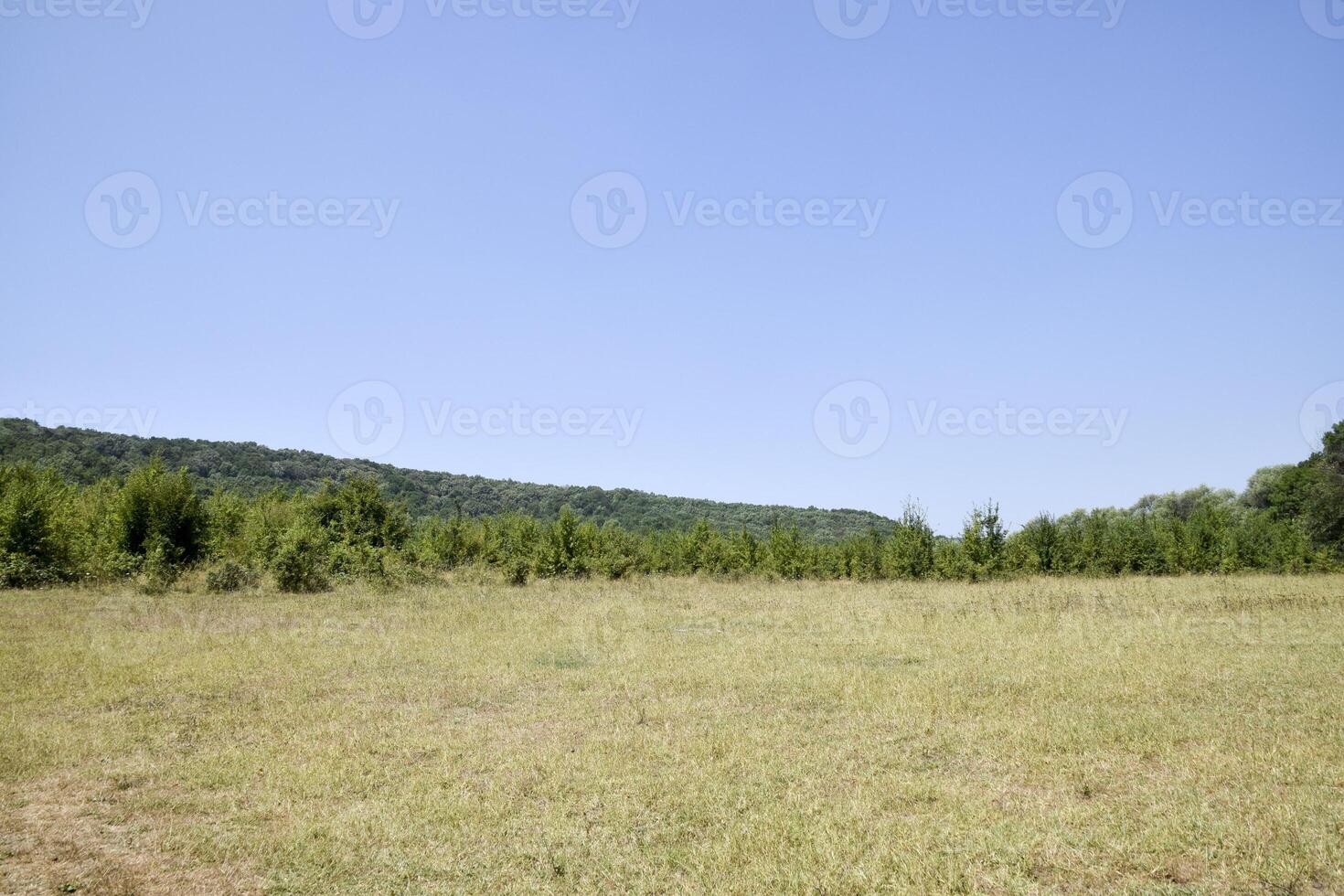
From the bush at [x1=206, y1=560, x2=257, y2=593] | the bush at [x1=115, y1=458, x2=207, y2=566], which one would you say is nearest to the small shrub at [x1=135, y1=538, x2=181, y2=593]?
the bush at [x1=115, y1=458, x2=207, y2=566]

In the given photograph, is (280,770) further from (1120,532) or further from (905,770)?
(1120,532)

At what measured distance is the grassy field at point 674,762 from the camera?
536 centimetres

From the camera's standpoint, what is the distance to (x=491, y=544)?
125ft

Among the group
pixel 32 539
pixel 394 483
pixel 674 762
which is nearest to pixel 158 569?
pixel 32 539

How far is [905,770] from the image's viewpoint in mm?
7449

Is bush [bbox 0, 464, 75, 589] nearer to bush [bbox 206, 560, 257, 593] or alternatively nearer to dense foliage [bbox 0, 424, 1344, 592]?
dense foliage [bbox 0, 424, 1344, 592]

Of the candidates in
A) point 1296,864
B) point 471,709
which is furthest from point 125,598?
point 1296,864

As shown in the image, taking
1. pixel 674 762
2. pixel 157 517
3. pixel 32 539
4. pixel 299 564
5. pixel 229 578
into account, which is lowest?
pixel 229 578

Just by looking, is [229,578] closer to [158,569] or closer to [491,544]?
[158,569]

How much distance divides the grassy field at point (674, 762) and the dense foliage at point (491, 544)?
1244 centimetres

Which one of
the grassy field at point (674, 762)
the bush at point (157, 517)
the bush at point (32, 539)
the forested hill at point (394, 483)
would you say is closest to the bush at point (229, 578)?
the bush at point (157, 517)

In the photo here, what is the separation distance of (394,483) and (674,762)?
244 ft

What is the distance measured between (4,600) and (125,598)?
280 cm

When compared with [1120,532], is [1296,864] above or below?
below
